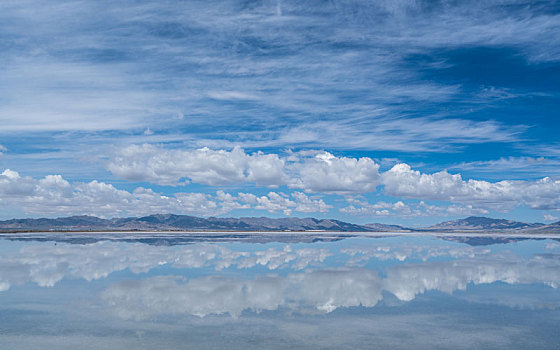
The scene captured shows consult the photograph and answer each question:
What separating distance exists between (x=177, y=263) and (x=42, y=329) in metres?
27.6

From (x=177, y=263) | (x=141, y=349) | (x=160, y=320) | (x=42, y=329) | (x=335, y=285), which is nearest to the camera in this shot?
(x=141, y=349)

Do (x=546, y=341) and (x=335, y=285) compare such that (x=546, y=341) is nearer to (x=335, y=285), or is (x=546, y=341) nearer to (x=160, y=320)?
(x=335, y=285)

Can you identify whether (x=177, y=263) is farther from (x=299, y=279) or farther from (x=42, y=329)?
(x=42, y=329)

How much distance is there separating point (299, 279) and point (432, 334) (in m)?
17.0

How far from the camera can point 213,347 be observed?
1736 centimetres

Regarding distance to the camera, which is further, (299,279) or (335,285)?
(299,279)

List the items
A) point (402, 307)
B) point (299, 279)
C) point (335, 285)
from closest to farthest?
point (402, 307), point (335, 285), point (299, 279)

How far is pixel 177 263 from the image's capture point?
156 feet

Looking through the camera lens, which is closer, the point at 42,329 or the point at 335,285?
the point at 42,329

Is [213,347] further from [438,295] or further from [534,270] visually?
[534,270]

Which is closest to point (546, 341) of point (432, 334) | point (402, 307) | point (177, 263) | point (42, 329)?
point (432, 334)

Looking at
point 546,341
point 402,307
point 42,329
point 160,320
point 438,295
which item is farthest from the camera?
point 438,295

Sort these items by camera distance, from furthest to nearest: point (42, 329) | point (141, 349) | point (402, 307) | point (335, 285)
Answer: point (335, 285)
point (402, 307)
point (42, 329)
point (141, 349)

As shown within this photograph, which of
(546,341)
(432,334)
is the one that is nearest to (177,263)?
(432,334)
